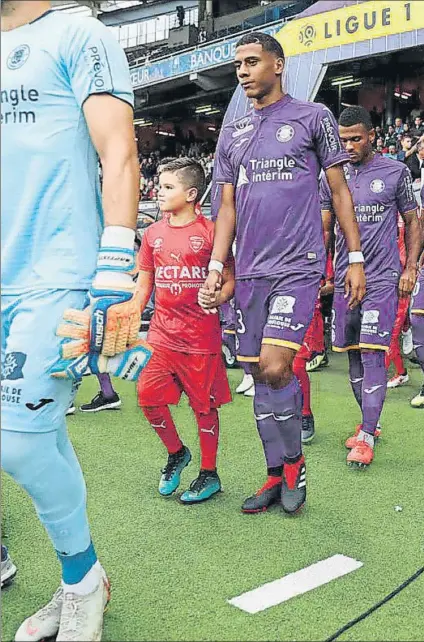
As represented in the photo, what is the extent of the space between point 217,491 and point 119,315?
1940mm

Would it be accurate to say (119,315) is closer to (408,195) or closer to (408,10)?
(408,195)

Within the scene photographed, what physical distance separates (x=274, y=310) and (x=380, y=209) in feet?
4.54

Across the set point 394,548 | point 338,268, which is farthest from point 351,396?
point 394,548

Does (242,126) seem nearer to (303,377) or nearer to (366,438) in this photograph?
(303,377)

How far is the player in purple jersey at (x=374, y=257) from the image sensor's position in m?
4.05

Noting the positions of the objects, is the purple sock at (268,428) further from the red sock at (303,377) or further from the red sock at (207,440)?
the red sock at (303,377)

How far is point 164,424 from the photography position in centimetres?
341

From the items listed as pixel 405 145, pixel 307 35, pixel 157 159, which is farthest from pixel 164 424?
pixel 157 159

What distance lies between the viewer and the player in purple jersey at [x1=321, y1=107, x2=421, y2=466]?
405 centimetres

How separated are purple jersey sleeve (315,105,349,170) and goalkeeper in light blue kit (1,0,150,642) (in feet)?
4.76

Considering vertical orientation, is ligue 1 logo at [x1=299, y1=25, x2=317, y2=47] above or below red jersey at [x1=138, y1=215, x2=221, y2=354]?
above

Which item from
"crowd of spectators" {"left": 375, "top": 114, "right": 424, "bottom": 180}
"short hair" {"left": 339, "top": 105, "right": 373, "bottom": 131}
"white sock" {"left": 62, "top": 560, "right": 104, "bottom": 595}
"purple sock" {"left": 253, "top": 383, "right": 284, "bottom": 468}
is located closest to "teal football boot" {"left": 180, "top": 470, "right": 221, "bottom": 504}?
"purple sock" {"left": 253, "top": 383, "right": 284, "bottom": 468}

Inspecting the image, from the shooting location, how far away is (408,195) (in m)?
4.17

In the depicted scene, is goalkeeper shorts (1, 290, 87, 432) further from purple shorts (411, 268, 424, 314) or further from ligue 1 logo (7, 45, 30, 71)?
purple shorts (411, 268, 424, 314)
